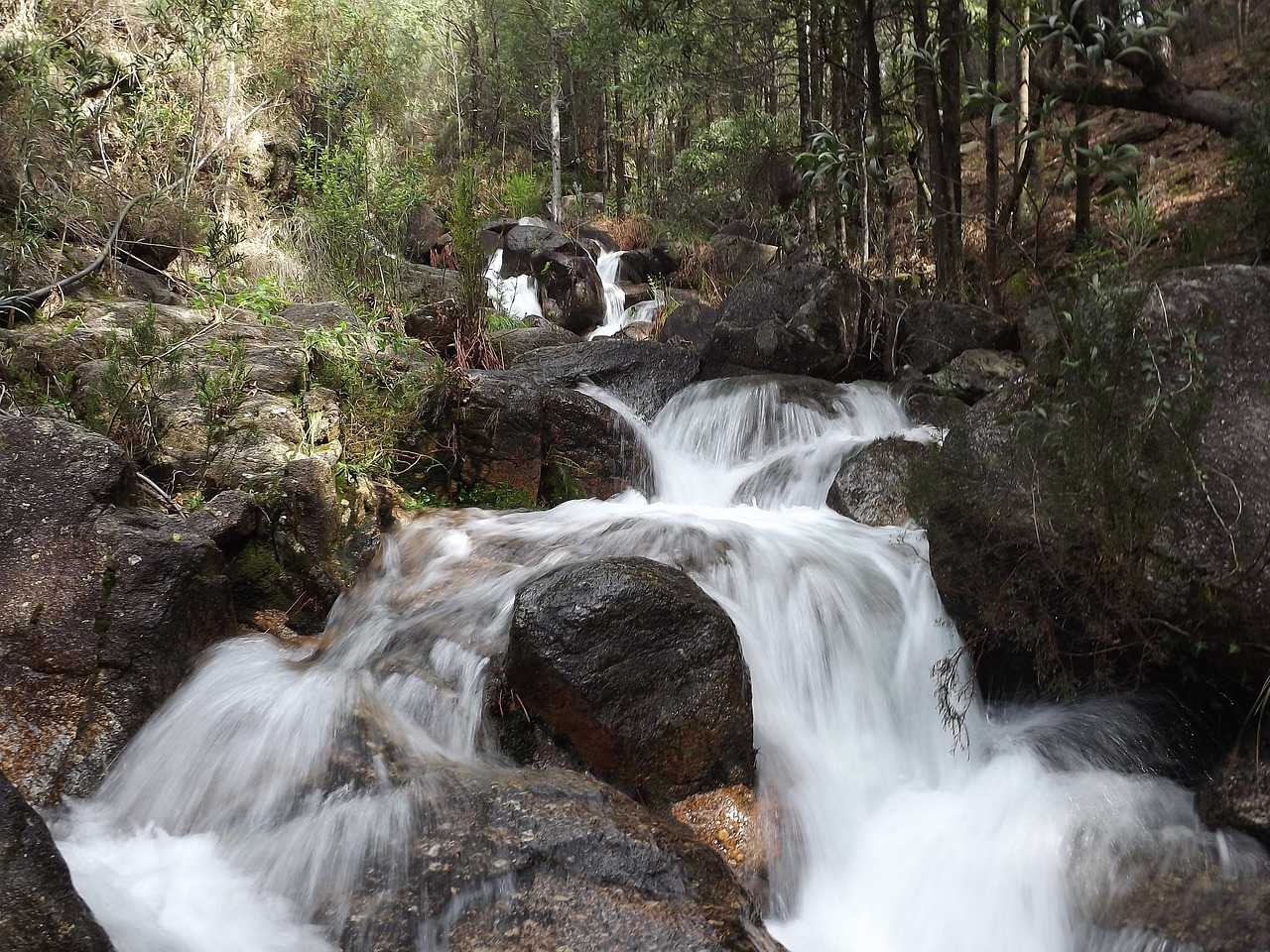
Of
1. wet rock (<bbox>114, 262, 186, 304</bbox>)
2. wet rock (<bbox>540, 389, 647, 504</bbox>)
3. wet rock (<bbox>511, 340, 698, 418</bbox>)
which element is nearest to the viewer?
wet rock (<bbox>540, 389, 647, 504</bbox>)

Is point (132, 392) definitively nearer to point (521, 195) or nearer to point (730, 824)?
point (730, 824)

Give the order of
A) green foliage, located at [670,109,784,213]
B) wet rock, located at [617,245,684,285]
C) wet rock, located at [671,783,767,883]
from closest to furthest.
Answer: wet rock, located at [671,783,767,883] < green foliage, located at [670,109,784,213] < wet rock, located at [617,245,684,285]

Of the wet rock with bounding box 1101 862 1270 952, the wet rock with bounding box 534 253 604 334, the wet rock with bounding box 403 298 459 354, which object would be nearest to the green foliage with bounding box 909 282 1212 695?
the wet rock with bounding box 1101 862 1270 952

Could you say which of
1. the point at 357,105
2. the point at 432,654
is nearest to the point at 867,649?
the point at 432,654

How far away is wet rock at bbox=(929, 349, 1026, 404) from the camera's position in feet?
24.8

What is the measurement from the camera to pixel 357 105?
44.4 ft

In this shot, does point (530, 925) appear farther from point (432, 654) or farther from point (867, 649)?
point (867, 649)

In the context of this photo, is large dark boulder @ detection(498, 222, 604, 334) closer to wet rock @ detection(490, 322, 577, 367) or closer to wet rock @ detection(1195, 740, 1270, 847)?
wet rock @ detection(490, 322, 577, 367)

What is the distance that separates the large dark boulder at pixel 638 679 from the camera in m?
3.68

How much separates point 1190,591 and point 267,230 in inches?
425

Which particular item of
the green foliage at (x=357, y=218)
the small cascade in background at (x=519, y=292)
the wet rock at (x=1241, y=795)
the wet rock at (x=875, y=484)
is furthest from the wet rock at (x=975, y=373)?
the small cascade in background at (x=519, y=292)

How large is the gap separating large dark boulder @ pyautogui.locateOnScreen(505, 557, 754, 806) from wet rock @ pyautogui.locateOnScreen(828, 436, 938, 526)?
8.99 feet

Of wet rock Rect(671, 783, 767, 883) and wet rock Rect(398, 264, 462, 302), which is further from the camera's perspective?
wet rock Rect(398, 264, 462, 302)

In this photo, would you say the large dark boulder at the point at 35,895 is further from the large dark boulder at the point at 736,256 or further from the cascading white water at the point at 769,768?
the large dark boulder at the point at 736,256
